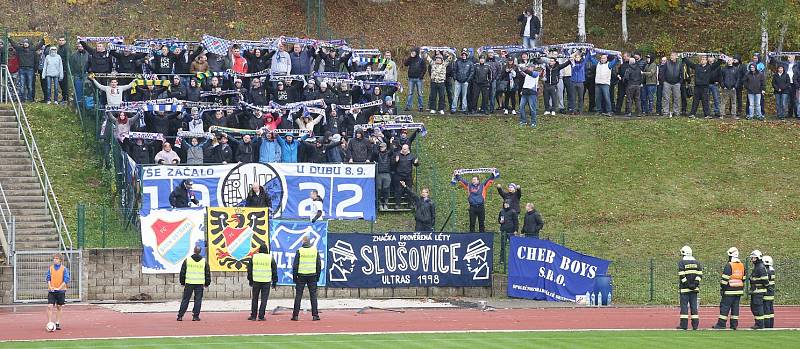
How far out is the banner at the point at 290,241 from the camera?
112ft

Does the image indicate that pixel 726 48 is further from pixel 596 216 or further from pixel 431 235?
pixel 431 235

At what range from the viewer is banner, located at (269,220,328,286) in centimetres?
3400

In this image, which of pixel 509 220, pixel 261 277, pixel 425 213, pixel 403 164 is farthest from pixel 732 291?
pixel 403 164

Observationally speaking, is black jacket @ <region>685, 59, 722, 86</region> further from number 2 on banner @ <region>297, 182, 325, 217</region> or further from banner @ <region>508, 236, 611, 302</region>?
number 2 on banner @ <region>297, 182, 325, 217</region>

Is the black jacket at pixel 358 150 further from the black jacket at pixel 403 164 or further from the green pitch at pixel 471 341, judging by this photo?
the green pitch at pixel 471 341

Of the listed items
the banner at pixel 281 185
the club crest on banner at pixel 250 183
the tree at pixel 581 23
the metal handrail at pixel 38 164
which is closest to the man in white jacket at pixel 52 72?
the metal handrail at pixel 38 164

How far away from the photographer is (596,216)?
129 feet

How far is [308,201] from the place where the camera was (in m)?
36.1

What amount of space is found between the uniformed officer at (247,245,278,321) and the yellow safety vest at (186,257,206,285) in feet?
3.13

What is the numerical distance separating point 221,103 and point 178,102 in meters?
2.06

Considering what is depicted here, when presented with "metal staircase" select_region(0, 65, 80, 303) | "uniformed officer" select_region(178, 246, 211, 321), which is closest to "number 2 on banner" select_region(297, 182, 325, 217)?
"metal staircase" select_region(0, 65, 80, 303)

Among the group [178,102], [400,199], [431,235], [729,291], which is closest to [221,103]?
[178,102]

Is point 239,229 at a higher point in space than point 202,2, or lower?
lower

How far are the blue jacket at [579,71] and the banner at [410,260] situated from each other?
10.7 meters
